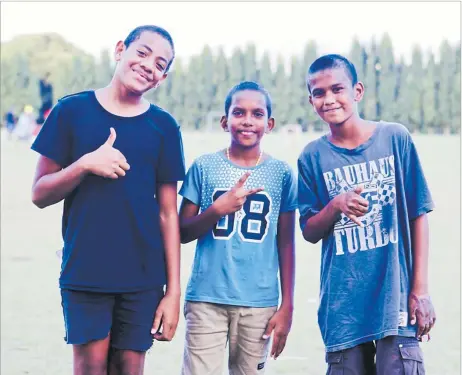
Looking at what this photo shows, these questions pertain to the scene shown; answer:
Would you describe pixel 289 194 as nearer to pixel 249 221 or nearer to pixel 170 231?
pixel 249 221

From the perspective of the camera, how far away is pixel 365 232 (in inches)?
97.8

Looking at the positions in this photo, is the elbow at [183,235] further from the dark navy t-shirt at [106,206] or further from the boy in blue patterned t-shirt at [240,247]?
the dark navy t-shirt at [106,206]

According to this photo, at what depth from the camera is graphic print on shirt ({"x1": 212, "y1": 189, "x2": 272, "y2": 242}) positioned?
2.61 metres

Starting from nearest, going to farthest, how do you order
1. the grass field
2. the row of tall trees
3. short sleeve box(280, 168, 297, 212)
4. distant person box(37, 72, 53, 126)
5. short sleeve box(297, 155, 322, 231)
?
short sleeve box(297, 155, 322, 231), short sleeve box(280, 168, 297, 212), the grass field, the row of tall trees, distant person box(37, 72, 53, 126)

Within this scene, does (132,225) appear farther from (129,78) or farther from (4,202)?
(4,202)

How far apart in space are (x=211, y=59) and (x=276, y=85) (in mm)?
3698

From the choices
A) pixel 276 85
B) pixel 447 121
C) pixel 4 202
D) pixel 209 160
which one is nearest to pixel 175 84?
pixel 276 85

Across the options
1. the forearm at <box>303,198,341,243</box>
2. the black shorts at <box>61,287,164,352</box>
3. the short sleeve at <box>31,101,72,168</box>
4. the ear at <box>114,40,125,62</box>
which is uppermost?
the ear at <box>114,40,125,62</box>

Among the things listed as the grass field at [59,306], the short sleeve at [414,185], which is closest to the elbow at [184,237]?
the short sleeve at [414,185]

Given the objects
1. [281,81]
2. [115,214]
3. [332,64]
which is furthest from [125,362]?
[281,81]

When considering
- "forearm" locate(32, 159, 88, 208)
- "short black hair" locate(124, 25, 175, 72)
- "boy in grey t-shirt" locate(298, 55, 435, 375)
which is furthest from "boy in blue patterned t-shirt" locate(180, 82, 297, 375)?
"forearm" locate(32, 159, 88, 208)

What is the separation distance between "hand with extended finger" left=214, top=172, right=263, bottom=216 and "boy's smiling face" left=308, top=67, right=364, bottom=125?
34 cm

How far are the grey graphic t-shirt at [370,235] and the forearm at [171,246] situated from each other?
1.43ft

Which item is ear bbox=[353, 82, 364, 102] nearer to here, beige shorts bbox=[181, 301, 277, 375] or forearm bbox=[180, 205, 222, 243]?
forearm bbox=[180, 205, 222, 243]
